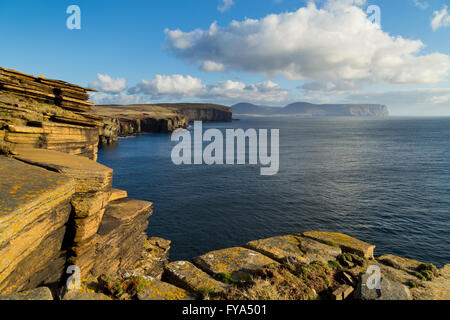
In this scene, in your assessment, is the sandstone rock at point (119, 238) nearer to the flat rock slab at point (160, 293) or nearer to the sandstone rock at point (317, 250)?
the flat rock slab at point (160, 293)

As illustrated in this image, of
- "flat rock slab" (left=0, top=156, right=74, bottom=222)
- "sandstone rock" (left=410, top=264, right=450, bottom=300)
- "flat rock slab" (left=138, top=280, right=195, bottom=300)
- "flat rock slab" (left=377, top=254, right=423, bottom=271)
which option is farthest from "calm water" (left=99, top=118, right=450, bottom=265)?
"sandstone rock" (left=410, top=264, right=450, bottom=300)

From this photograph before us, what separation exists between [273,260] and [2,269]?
8.75 metres

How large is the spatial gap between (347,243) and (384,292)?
5138 millimetres

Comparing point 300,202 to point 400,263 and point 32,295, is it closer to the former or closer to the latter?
point 400,263

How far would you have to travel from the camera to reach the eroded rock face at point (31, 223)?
21.1 ft

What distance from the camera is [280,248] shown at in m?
10.6

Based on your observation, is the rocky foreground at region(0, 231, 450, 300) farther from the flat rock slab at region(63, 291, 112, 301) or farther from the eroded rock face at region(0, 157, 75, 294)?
the eroded rock face at region(0, 157, 75, 294)

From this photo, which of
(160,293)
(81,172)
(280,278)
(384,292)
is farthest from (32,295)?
(384,292)

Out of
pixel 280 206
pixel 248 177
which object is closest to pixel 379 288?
pixel 280 206

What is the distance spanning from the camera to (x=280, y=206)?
37531 mm

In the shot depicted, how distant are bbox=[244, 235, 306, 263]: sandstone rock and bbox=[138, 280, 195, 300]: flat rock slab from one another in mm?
4270

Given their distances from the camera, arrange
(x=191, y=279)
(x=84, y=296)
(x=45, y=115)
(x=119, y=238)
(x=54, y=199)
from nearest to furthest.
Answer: (x=84, y=296)
(x=191, y=279)
(x=54, y=199)
(x=119, y=238)
(x=45, y=115)

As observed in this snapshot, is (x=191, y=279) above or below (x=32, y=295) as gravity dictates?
below

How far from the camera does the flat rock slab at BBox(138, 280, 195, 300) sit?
643cm
